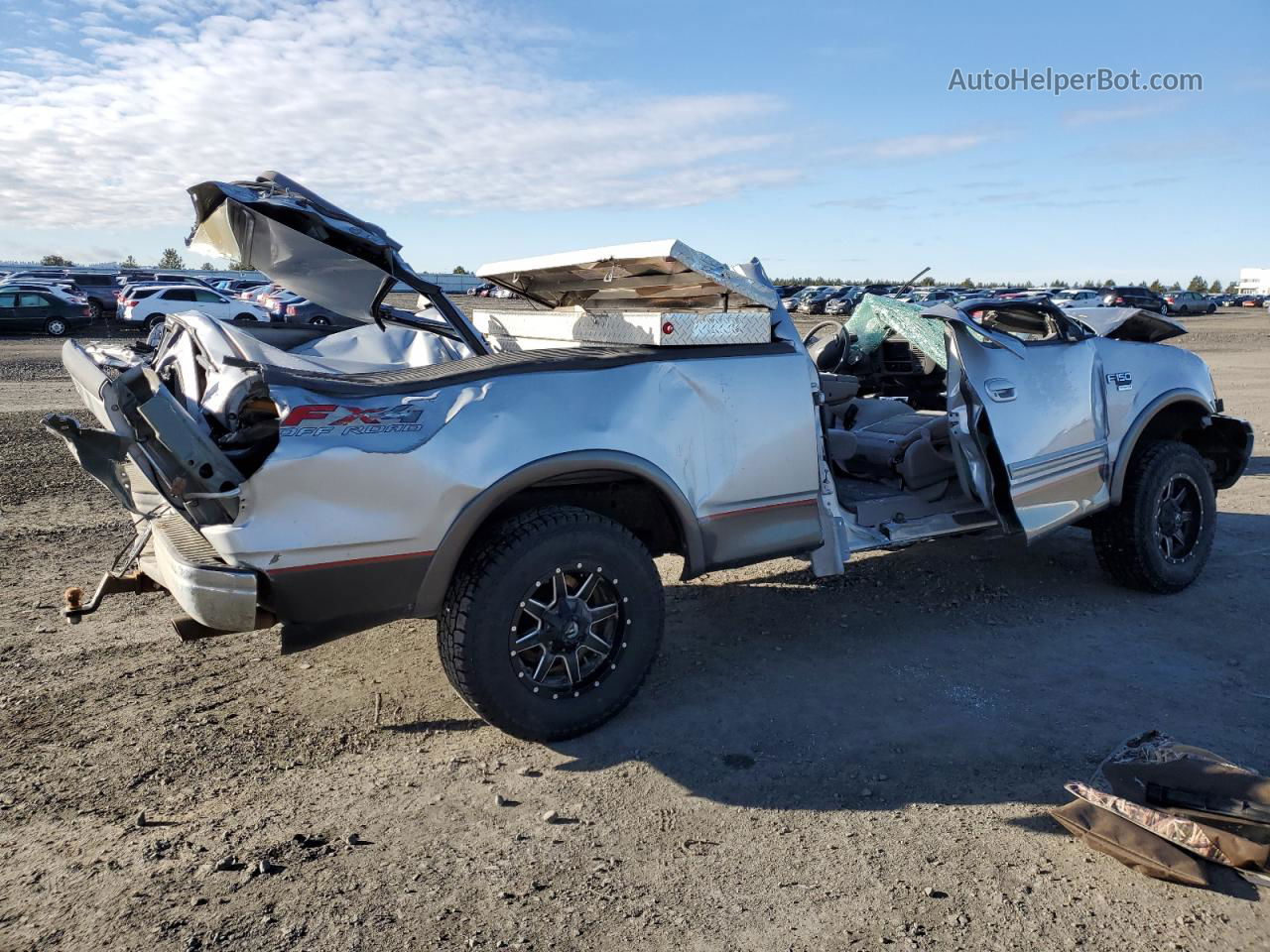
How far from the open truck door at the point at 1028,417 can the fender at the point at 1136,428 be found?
0.08 meters

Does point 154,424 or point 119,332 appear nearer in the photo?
point 154,424

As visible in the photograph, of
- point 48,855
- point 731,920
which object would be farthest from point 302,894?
point 731,920

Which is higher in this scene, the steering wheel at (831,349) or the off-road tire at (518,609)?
the steering wheel at (831,349)

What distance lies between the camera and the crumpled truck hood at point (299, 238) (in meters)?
3.89

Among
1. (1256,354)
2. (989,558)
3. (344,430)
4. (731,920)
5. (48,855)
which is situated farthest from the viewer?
(1256,354)

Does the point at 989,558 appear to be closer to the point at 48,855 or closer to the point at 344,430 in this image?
the point at 344,430

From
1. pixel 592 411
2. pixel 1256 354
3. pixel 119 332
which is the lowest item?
pixel 1256 354

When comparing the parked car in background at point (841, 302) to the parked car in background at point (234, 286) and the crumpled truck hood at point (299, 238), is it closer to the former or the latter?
the parked car in background at point (234, 286)

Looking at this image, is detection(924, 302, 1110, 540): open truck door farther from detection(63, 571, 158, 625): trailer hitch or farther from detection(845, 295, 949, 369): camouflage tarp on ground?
A: detection(63, 571, 158, 625): trailer hitch

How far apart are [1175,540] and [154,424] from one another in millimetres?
5614

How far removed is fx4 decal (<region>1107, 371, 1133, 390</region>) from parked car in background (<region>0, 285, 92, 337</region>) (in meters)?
30.2

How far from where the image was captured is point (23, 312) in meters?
28.2

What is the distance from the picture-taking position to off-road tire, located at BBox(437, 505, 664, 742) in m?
3.69

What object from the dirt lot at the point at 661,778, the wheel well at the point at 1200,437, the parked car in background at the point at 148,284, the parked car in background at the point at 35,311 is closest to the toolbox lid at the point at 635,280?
the dirt lot at the point at 661,778
